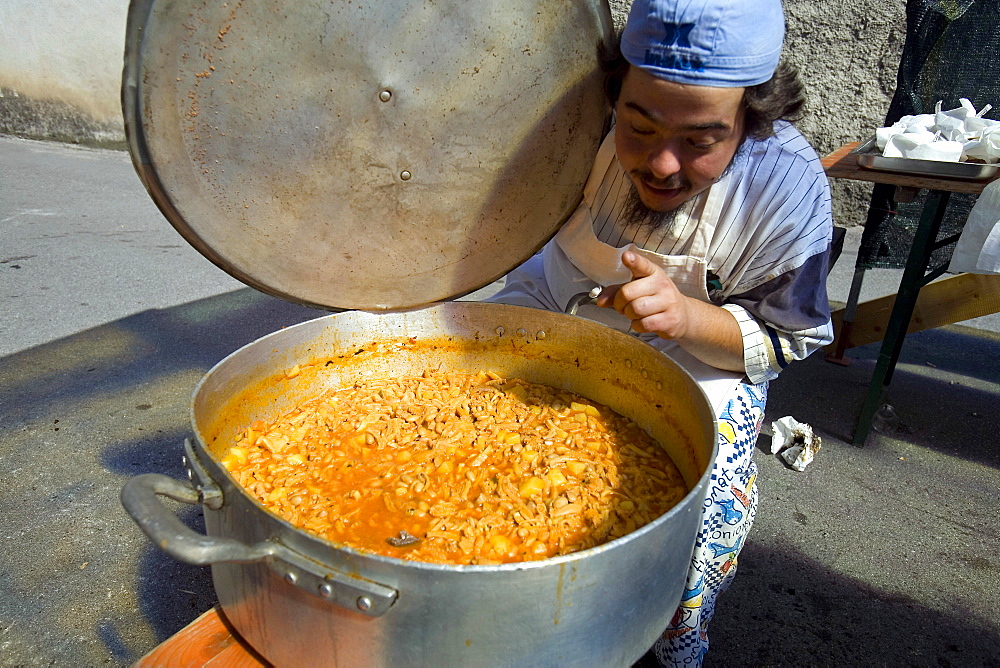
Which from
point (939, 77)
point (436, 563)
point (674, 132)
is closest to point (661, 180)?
point (674, 132)

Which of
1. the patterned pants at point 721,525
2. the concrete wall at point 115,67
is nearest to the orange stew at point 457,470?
the patterned pants at point 721,525

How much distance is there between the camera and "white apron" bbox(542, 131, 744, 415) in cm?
183

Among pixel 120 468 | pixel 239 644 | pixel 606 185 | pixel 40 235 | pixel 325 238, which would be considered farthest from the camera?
pixel 40 235

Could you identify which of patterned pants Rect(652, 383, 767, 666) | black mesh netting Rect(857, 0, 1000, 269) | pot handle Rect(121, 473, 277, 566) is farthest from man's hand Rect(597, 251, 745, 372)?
black mesh netting Rect(857, 0, 1000, 269)

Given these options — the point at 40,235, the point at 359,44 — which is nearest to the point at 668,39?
the point at 359,44

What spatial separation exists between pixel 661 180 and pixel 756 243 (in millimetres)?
403

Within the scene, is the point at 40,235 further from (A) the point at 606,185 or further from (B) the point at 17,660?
(A) the point at 606,185

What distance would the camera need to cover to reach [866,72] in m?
5.26

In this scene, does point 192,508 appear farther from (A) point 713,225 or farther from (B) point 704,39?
(B) point 704,39

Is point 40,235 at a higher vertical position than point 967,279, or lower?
lower

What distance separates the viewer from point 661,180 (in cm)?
158

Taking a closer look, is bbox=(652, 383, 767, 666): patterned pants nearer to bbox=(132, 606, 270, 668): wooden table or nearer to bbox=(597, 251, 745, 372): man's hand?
bbox=(597, 251, 745, 372): man's hand

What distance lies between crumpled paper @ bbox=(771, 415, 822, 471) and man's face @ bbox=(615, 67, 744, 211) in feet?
6.08

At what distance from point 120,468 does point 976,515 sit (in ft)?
11.4
